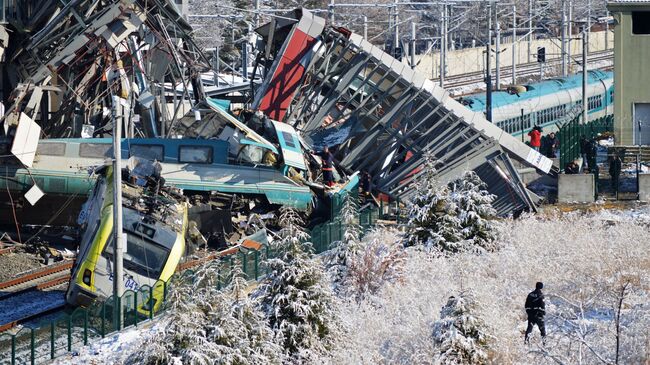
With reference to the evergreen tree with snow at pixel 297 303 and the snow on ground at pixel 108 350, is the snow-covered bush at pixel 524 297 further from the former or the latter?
the snow on ground at pixel 108 350

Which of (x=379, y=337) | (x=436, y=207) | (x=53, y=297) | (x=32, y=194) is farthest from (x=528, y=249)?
(x=32, y=194)

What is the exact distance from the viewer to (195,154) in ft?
121

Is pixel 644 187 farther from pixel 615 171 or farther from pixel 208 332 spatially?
pixel 208 332

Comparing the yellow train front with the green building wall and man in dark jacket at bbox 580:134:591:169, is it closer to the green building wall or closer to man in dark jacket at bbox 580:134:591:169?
man in dark jacket at bbox 580:134:591:169

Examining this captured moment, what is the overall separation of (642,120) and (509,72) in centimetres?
4664

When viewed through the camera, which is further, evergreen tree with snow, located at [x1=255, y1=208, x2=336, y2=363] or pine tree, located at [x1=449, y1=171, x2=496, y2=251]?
pine tree, located at [x1=449, y1=171, x2=496, y2=251]

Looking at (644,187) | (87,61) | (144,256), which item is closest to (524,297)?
(144,256)

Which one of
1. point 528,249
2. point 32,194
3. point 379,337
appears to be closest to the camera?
Answer: point 379,337

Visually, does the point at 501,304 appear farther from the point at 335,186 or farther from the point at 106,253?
the point at 335,186

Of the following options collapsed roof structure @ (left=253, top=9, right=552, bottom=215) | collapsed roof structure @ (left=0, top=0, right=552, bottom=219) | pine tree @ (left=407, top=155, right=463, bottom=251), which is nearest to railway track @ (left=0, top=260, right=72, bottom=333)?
collapsed roof structure @ (left=0, top=0, right=552, bottom=219)

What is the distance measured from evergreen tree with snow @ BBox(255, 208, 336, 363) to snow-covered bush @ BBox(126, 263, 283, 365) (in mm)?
1469

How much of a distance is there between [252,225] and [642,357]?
15.6m

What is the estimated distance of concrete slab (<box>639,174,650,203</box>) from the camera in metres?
40.8

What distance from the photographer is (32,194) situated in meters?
35.4
